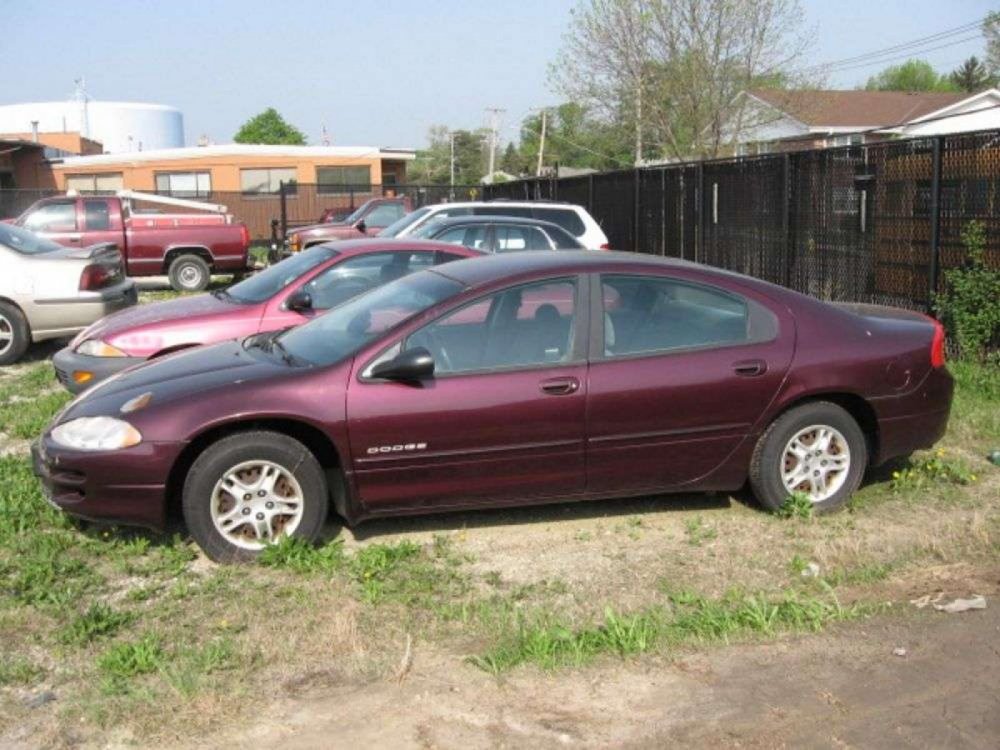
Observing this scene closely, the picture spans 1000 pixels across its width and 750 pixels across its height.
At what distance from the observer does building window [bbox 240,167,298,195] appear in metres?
39.6

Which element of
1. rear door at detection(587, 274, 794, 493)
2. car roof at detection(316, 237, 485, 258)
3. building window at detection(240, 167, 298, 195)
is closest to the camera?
rear door at detection(587, 274, 794, 493)

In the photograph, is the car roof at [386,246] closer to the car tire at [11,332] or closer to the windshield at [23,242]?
the car tire at [11,332]

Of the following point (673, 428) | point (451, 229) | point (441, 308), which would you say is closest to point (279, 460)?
point (441, 308)

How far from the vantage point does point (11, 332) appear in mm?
11305

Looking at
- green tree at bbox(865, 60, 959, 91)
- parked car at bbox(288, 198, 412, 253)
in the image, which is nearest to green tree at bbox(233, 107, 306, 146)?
green tree at bbox(865, 60, 959, 91)

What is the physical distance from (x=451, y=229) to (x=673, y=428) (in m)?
7.59

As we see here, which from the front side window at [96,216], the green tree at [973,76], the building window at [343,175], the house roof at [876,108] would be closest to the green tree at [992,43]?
→ the green tree at [973,76]

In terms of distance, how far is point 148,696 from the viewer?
155 inches

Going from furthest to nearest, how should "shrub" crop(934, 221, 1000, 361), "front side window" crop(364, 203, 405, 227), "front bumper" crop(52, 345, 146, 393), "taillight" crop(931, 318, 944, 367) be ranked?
"front side window" crop(364, 203, 405, 227), "shrub" crop(934, 221, 1000, 361), "front bumper" crop(52, 345, 146, 393), "taillight" crop(931, 318, 944, 367)

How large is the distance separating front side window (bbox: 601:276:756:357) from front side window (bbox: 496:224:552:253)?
6996mm

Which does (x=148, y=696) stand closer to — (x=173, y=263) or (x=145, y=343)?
(x=145, y=343)

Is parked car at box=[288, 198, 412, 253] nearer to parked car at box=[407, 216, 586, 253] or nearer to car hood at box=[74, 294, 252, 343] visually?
parked car at box=[407, 216, 586, 253]

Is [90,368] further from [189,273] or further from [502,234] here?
[189,273]

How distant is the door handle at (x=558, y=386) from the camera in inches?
216
